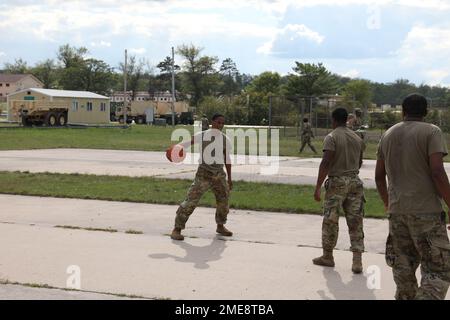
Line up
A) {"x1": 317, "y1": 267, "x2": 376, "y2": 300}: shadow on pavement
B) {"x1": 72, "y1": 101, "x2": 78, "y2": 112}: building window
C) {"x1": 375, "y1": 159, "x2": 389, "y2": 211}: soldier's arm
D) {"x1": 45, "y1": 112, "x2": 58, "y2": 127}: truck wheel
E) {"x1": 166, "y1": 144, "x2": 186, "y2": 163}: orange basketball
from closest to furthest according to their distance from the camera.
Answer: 1. {"x1": 375, "y1": 159, "x2": 389, "y2": 211}: soldier's arm
2. {"x1": 317, "y1": 267, "x2": 376, "y2": 300}: shadow on pavement
3. {"x1": 166, "y1": 144, "x2": 186, "y2": 163}: orange basketball
4. {"x1": 45, "y1": 112, "x2": 58, "y2": 127}: truck wheel
5. {"x1": 72, "y1": 101, "x2": 78, "y2": 112}: building window

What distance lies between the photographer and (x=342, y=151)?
23.8ft

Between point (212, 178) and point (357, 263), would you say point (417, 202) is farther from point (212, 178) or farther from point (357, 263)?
point (212, 178)

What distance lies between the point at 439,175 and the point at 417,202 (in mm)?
268

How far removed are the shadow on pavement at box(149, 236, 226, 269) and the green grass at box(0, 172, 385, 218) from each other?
3150 mm

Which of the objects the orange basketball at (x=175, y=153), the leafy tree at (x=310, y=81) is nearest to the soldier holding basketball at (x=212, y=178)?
the orange basketball at (x=175, y=153)

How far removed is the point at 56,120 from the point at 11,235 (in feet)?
146

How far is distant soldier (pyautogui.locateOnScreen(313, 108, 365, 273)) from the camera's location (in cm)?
720

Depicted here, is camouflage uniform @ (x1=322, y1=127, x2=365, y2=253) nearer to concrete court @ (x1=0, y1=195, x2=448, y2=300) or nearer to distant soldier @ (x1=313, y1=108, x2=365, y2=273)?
distant soldier @ (x1=313, y1=108, x2=365, y2=273)

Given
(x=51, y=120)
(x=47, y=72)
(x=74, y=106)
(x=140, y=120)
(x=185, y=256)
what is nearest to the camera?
(x=185, y=256)


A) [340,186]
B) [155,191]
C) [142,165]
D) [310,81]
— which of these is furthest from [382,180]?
[310,81]

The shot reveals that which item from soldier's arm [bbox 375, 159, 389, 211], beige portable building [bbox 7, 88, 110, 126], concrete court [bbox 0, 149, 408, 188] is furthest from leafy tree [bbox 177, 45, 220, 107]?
soldier's arm [bbox 375, 159, 389, 211]

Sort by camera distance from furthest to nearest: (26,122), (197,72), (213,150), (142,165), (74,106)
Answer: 1. (197,72)
2. (74,106)
3. (26,122)
4. (142,165)
5. (213,150)

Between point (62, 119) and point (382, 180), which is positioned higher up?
point (62, 119)

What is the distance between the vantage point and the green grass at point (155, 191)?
11.8 metres
